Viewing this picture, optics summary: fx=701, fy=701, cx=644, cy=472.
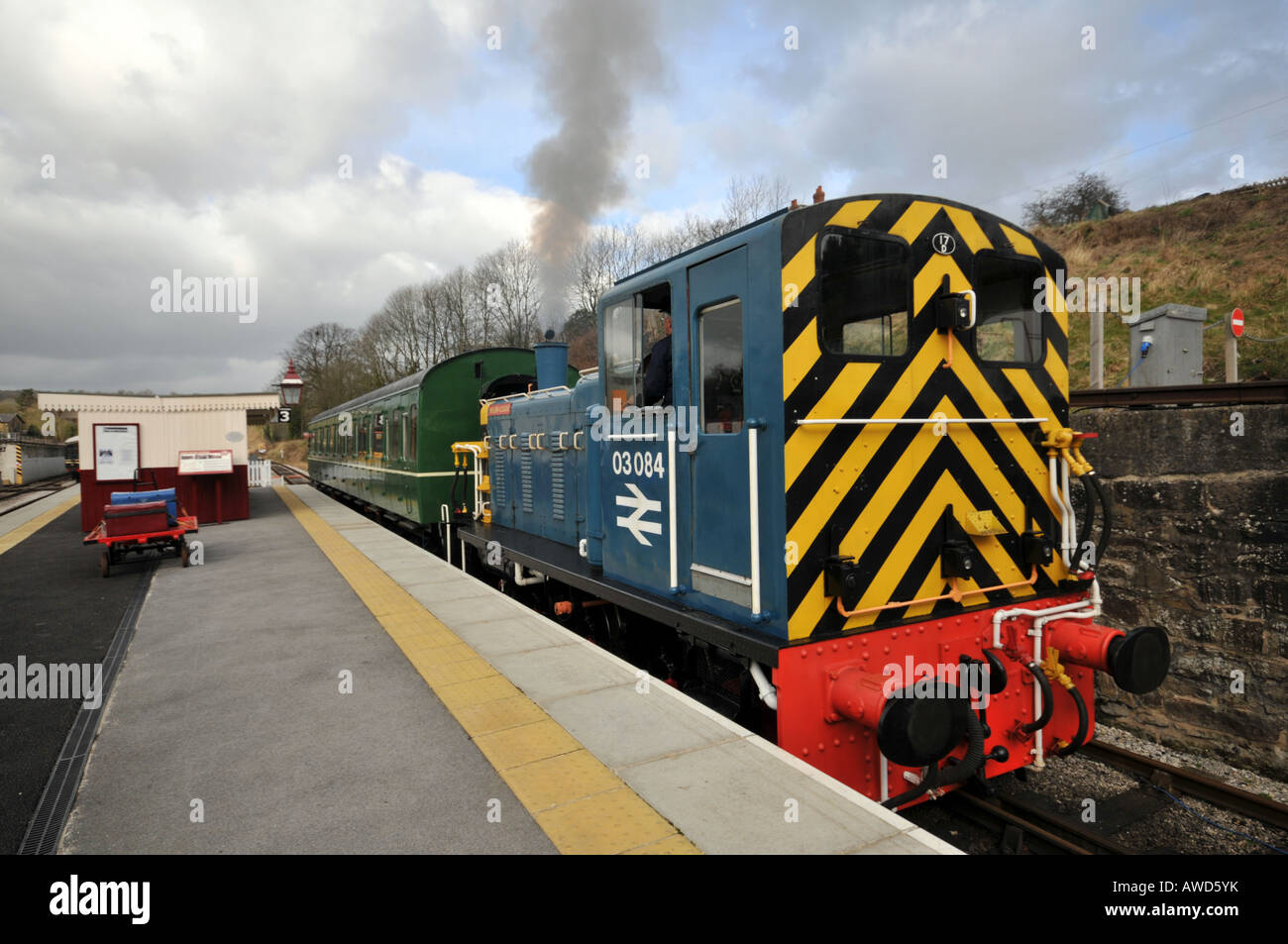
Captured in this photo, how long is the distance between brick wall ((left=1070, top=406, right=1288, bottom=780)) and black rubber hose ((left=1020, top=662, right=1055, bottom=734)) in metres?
3.54

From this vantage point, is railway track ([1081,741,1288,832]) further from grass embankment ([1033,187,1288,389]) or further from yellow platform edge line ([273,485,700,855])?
grass embankment ([1033,187,1288,389])

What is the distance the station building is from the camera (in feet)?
45.0

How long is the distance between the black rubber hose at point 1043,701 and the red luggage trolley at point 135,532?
1053 cm

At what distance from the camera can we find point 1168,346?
29.4 ft

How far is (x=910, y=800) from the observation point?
3797 mm

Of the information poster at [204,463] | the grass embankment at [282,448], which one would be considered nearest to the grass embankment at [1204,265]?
the information poster at [204,463]

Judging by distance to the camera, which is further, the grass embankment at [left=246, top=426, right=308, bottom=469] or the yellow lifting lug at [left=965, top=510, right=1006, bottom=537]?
the grass embankment at [left=246, top=426, right=308, bottom=469]

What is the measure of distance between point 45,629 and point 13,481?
1291 inches

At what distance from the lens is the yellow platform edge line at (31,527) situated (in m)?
12.6

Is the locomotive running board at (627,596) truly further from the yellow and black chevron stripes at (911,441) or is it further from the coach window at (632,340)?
the coach window at (632,340)

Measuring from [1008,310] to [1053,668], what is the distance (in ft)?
7.29

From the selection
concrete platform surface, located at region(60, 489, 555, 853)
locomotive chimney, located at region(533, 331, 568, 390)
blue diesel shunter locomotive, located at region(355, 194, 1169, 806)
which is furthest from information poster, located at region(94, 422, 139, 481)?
blue diesel shunter locomotive, located at region(355, 194, 1169, 806)
